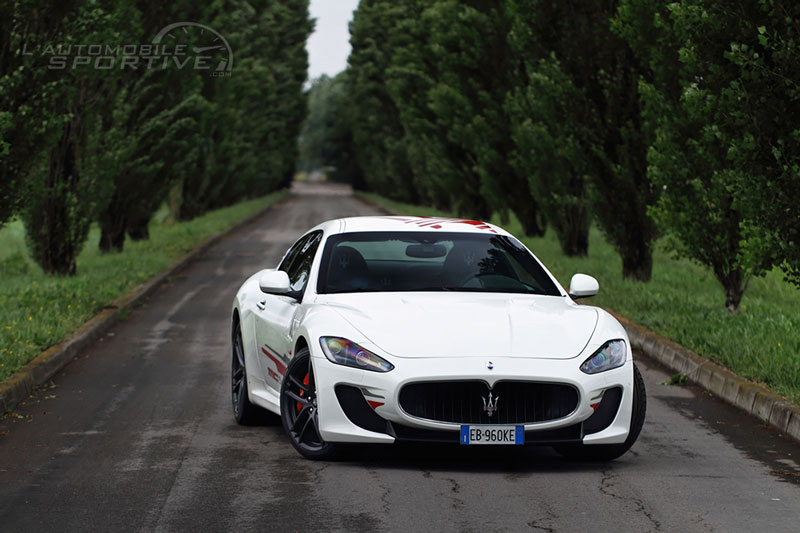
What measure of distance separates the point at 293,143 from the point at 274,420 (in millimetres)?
76478

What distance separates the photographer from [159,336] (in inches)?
569

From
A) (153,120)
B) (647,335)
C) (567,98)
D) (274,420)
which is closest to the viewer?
(274,420)

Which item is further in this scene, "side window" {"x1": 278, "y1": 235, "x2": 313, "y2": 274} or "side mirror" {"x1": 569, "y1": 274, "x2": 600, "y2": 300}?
"side window" {"x1": 278, "y1": 235, "x2": 313, "y2": 274}

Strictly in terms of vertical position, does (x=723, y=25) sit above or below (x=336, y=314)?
above

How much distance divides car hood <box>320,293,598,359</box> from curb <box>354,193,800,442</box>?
207cm

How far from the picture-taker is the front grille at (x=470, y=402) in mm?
6836

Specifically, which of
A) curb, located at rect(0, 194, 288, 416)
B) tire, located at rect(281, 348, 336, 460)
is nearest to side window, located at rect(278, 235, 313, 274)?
tire, located at rect(281, 348, 336, 460)

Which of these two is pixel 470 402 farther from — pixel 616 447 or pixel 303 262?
pixel 303 262

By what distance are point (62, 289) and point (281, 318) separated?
32.6 feet

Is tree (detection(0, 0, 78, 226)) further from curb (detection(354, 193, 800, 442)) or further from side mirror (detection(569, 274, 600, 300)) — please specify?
side mirror (detection(569, 274, 600, 300))

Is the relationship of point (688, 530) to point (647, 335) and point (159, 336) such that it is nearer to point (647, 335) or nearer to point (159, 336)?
point (647, 335)

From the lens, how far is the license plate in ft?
22.3

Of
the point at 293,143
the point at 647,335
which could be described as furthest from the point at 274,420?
the point at 293,143

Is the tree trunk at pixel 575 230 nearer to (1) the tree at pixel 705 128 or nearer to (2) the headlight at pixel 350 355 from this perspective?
(1) the tree at pixel 705 128
